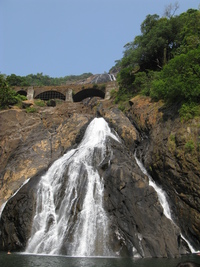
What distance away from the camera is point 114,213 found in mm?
19219

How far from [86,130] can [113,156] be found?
828 centimetres

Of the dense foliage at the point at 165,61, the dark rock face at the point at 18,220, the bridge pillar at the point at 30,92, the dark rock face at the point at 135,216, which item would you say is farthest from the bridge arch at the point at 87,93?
the dark rock face at the point at 18,220

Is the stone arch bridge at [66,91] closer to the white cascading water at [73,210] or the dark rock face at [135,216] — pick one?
the white cascading water at [73,210]

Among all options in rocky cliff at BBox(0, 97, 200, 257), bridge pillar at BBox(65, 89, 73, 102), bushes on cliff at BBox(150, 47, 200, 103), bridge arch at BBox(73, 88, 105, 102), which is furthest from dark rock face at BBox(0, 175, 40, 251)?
bridge arch at BBox(73, 88, 105, 102)

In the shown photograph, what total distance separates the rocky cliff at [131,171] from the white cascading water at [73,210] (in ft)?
2.38

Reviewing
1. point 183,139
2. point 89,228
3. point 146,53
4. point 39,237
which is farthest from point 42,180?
point 146,53

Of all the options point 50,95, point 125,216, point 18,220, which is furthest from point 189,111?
point 50,95

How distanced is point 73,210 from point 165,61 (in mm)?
25839

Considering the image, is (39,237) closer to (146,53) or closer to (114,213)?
(114,213)

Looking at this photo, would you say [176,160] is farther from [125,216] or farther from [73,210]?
[73,210]

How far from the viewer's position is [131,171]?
69.6ft

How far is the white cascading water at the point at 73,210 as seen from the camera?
694 inches

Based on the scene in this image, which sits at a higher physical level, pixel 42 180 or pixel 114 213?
pixel 42 180

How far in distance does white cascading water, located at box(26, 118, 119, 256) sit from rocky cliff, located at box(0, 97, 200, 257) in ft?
2.38
